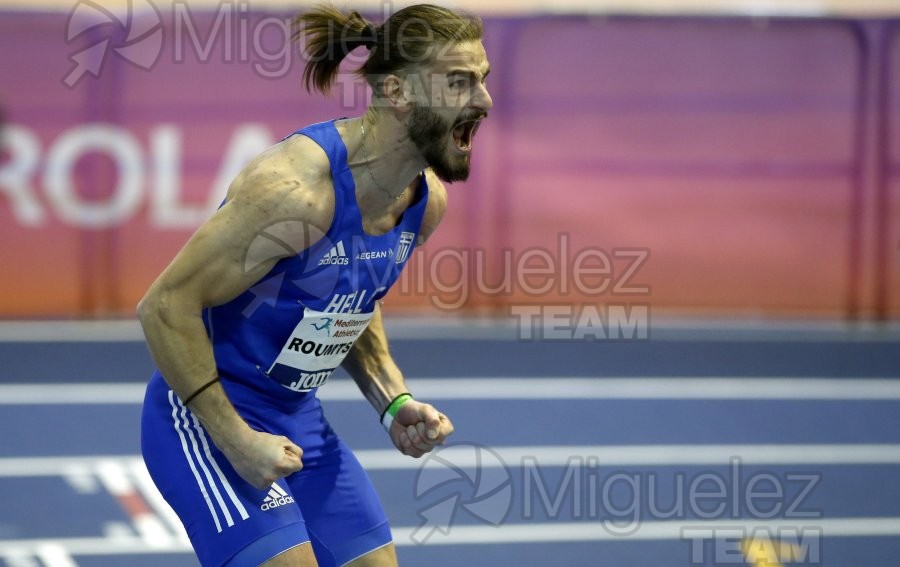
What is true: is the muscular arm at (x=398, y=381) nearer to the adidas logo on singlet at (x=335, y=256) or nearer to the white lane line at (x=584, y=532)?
the adidas logo on singlet at (x=335, y=256)

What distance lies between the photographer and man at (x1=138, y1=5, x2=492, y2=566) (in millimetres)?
3059

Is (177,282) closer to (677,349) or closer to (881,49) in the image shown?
(677,349)

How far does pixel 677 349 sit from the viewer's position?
356 inches

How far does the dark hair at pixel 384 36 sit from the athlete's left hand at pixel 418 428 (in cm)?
92

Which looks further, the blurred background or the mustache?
the blurred background

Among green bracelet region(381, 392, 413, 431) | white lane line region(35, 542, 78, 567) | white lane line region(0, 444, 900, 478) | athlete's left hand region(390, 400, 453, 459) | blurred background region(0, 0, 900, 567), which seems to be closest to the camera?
athlete's left hand region(390, 400, 453, 459)

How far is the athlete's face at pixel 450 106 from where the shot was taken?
10.4 feet

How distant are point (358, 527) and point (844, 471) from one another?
3.86 meters

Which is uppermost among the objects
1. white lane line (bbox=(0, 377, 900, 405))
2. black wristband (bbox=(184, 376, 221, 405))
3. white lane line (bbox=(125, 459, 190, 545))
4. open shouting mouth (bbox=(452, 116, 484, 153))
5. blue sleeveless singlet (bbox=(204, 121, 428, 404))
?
open shouting mouth (bbox=(452, 116, 484, 153))

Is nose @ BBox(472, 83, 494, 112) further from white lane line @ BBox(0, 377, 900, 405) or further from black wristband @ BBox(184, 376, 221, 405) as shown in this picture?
white lane line @ BBox(0, 377, 900, 405)

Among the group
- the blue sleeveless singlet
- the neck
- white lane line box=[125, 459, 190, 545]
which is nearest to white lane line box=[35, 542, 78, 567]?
white lane line box=[125, 459, 190, 545]

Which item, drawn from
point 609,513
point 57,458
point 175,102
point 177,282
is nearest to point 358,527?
point 177,282

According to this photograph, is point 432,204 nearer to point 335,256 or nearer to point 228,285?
point 335,256

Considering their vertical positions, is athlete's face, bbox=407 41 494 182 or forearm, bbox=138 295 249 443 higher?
athlete's face, bbox=407 41 494 182
